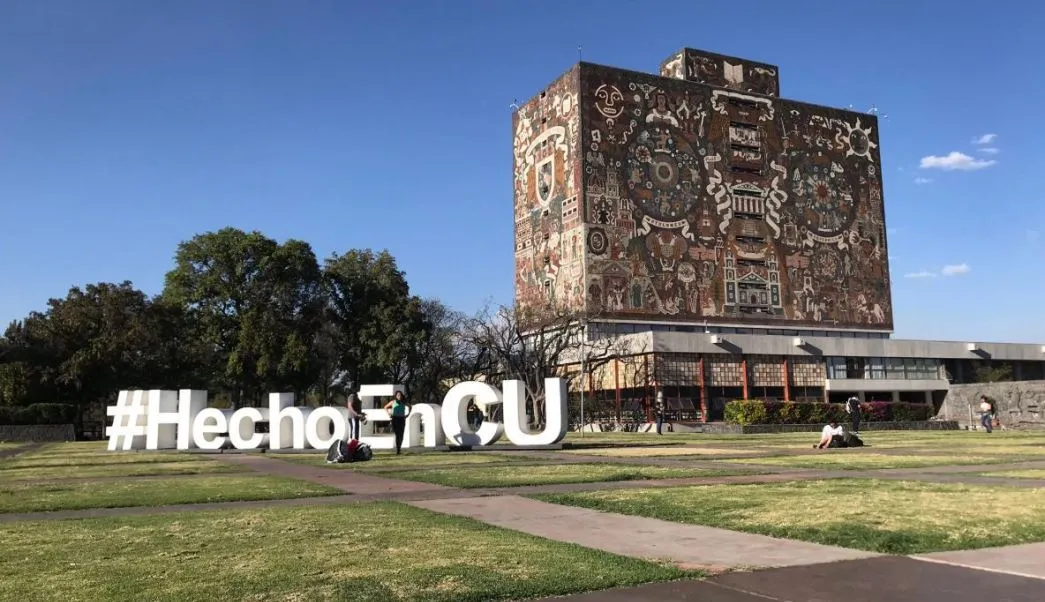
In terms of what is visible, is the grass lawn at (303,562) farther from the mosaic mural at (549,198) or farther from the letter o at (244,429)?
the mosaic mural at (549,198)

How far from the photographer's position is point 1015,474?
45.7 feet

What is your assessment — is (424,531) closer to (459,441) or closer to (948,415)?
(459,441)

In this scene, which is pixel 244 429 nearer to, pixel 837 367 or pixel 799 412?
pixel 799 412

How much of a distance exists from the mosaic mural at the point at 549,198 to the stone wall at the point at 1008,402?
27.7 meters

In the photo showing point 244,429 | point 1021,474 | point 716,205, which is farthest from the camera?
point 716,205

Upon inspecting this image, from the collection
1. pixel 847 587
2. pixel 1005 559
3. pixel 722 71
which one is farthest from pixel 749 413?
pixel 722 71

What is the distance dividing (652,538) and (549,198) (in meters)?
66.0

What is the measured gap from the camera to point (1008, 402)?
44.4 metres

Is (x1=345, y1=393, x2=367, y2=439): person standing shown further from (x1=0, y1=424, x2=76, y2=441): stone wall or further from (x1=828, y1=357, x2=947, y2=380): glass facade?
(x1=828, y1=357, x2=947, y2=380): glass facade

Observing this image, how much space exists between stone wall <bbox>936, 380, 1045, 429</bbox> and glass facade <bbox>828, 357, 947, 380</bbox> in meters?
16.2

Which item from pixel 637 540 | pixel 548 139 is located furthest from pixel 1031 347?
pixel 637 540

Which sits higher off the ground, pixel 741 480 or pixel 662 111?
pixel 662 111

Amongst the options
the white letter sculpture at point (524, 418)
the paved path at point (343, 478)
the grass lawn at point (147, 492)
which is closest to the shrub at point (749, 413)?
the white letter sculpture at point (524, 418)

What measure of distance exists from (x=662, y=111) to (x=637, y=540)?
223ft
